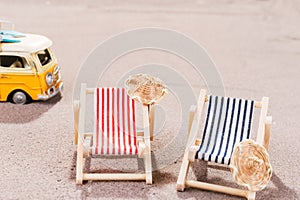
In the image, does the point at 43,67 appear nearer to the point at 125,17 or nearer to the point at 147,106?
the point at 147,106

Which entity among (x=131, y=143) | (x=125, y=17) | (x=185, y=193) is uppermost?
(x=125, y=17)

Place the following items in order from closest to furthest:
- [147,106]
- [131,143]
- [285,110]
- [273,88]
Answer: [131,143]
[147,106]
[285,110]
[273,88]

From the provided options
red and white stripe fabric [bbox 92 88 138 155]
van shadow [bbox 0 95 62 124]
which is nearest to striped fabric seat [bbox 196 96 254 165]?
red and white stripe fabric [bbox 92 88 138 155]

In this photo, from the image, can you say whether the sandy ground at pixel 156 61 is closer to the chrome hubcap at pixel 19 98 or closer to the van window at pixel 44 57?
the chrome hubcap at pixel 19 98

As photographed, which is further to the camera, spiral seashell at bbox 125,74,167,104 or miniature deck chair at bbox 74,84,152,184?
spiral seashell at bbox 125,74,167,104

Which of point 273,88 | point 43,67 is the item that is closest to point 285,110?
point 273,88

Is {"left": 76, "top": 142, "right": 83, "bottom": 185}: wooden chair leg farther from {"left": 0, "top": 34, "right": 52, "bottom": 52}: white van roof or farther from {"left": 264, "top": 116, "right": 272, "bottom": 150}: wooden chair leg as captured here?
{"left": 0, "top": 34, "right": 52, "bottom": 52}: white van roof
